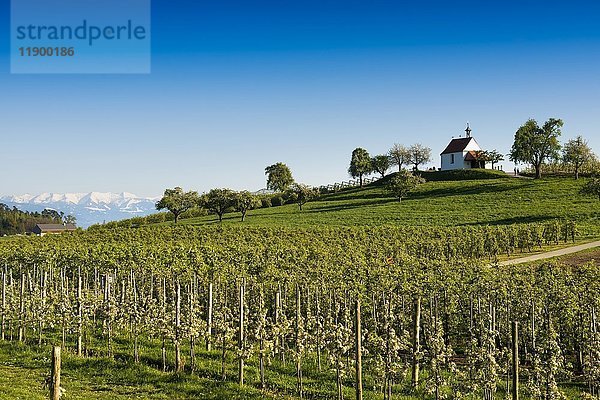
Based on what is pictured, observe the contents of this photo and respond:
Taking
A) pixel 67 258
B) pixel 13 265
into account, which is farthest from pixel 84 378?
pixel 13 265

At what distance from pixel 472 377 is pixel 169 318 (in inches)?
442

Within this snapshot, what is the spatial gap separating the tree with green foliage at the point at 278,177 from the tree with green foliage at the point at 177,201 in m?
32.5

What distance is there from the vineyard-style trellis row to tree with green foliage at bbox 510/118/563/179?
6294 cm

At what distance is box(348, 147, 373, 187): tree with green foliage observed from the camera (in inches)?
4523

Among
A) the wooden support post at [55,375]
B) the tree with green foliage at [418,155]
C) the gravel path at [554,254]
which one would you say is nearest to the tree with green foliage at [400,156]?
the tree with green foliage at [418,155]

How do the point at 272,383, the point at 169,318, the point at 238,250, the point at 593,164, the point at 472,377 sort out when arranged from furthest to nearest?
1. the point at 593,164
2. the point at 238,250
3. the point at 169,318
4. the point at 272,383
5. the point at 472,377

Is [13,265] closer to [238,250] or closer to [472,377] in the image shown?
[238,250]

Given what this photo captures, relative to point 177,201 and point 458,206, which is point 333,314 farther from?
point 177,201

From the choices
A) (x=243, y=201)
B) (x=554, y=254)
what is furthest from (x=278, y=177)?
(x=554, y=254)

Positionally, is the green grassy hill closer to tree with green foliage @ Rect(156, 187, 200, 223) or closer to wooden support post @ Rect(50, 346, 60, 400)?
tree with green foliage @ Rect(156, 187, 200, 223)

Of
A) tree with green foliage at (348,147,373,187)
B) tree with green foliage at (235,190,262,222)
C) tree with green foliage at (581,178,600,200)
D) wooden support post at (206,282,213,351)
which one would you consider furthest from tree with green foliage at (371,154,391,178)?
wooden support post at (206,282,213,351)

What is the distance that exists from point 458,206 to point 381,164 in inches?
1754

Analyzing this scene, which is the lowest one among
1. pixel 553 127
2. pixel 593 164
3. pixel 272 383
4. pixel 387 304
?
pixel 272 383

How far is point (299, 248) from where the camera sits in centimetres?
4125
